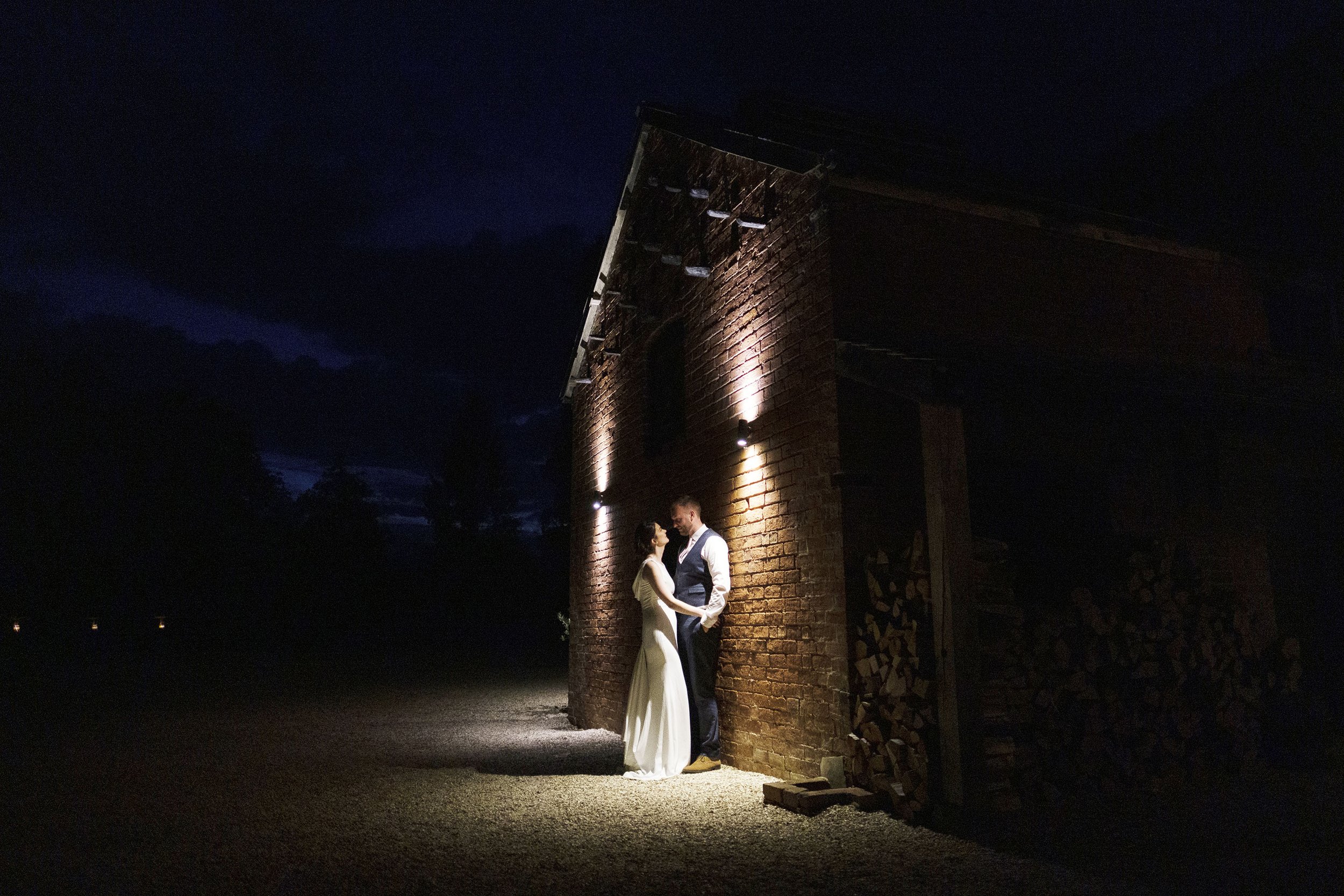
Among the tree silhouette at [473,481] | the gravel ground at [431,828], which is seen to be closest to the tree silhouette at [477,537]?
the tree silhouette at [473,481]

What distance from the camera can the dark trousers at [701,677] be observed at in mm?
6914

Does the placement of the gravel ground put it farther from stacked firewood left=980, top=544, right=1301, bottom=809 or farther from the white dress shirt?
the white dress shirt

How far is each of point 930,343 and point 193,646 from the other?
35277 mm

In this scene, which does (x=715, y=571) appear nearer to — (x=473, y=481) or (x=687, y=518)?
(x=687, y=518)

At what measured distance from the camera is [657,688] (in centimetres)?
677

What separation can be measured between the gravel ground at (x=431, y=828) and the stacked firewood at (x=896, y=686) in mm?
275

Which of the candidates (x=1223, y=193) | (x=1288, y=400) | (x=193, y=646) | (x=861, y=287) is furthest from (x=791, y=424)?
(x=193, y=646)

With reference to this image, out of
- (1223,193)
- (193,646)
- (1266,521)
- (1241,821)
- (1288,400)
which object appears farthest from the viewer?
(193,646)

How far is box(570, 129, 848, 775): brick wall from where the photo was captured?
597 cm

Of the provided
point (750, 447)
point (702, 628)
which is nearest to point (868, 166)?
point (750, 447)

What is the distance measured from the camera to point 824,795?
523 centimetres

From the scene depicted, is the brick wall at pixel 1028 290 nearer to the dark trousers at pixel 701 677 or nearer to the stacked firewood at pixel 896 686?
the stacked firewood at pixel 896 686

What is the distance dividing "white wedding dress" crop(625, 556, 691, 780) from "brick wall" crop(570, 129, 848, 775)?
51 cm

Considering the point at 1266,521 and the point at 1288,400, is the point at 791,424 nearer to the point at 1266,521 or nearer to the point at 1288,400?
the point at 1288,400
